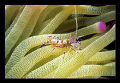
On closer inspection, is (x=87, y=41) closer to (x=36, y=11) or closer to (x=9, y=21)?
(x=36, y=11)

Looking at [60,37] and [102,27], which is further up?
[102,27]

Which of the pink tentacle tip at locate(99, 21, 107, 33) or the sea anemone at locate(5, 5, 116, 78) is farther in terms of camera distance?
the pink tentacle tip at locate(99, 21, 107, 33)

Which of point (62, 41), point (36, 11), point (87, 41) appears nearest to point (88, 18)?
point (87, 41)

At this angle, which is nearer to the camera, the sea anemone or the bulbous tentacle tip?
the sea anemone

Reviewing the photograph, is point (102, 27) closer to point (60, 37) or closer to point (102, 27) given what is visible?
point (102, 27)

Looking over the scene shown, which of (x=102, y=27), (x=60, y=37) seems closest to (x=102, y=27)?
(x=102, y=27)

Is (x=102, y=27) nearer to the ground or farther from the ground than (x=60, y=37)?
farther from the ground

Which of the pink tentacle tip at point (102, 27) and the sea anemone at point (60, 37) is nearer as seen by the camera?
the sea anemone at point (60, 37)

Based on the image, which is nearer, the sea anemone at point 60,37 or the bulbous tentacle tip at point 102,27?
the sea anemone at point 60,37
